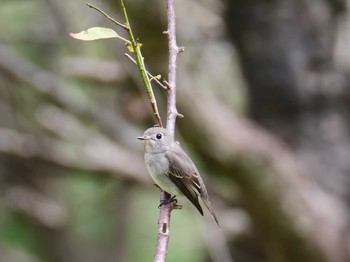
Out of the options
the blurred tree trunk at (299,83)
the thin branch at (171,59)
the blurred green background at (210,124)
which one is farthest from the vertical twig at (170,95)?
the blurred tree trunk at (299,83)

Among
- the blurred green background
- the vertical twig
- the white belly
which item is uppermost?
the blurred green background

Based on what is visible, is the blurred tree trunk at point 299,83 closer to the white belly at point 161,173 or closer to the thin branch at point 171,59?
the white belly at point 161,173

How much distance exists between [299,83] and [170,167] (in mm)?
2329

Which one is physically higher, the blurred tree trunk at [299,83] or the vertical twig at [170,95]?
the blurred tree trunk at [299,83]

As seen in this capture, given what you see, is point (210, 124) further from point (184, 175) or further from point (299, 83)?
point (184, 175)

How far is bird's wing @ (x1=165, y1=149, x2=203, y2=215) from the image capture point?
121 inches

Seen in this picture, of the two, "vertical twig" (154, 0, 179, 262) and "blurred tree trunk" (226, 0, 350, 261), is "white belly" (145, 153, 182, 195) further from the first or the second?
"blurred tree trunk" (226, 0, 350, 261)

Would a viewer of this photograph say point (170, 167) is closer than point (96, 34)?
No

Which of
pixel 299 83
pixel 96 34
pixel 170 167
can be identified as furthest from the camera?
pixel 299 83

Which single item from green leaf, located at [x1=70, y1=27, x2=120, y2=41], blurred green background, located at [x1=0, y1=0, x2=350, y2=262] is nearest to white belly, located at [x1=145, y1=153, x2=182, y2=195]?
green leaf, located at [x1=70, y1=27, x2=120, y2=41]

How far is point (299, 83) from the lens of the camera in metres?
5.23

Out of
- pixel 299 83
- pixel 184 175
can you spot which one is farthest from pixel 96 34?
pixel 299 83

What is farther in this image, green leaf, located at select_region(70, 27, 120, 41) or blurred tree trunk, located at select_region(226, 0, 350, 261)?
blurred tree trunk, located at select_region(226, 0, 350, 261)

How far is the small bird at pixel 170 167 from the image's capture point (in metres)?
2.96
